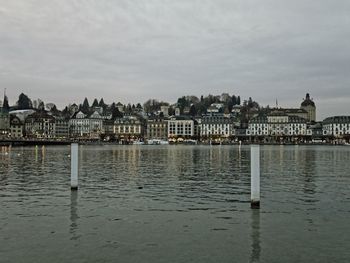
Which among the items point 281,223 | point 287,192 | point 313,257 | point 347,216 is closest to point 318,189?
point 287,192

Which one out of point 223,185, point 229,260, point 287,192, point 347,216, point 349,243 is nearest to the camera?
point 229,260

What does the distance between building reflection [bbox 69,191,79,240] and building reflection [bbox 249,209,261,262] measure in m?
5.72

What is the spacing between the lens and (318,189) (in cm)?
2759

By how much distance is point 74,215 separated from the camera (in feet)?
62.1

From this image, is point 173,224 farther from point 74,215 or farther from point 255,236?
point 74,215

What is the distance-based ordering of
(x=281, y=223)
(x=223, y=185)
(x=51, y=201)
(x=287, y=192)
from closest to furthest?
(x=281, y=223), (x=51, y=201), (x=287, y=192), (x=223, y=185)

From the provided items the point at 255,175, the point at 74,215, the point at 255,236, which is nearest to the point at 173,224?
the point at 255,236

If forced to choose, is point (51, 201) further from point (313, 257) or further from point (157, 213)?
point (313, 257)

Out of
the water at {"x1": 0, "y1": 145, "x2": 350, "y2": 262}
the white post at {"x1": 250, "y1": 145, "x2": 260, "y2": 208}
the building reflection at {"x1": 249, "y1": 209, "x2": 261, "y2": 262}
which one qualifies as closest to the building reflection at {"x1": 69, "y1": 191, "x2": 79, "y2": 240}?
the water at {"x1": 0, "y1": 145, "x2": 350, "y2": 262}

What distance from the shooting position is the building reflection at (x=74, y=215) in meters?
15.5

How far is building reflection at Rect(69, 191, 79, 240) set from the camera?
15.5m

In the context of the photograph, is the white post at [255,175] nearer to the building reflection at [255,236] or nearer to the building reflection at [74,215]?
the building reflection at [255,236]

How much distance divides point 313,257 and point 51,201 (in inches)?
550

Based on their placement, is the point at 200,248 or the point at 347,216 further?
the point at 347,216
